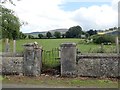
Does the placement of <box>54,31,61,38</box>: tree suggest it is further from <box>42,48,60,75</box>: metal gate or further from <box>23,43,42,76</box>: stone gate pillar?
<box>23,43,42,76</box>: stone gate pillar

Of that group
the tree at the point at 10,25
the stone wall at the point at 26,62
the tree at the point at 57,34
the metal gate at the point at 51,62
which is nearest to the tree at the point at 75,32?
the tree at the point at 57,34

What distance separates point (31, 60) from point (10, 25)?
490 inches

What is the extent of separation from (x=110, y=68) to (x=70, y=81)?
2.02 metres

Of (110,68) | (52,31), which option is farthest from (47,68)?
(52,31)

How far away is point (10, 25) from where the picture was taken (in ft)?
88.8

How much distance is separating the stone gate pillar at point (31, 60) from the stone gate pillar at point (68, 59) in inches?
42.5

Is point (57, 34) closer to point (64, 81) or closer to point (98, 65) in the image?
point (98, 65)

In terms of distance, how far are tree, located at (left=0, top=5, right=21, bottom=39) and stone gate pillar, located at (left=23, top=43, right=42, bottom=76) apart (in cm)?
Result: 864

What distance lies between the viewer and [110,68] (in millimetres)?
14641

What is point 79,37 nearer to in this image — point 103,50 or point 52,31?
point 52,31

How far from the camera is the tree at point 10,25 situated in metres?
24.3

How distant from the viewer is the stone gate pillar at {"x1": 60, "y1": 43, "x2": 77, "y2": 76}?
14.8 meters

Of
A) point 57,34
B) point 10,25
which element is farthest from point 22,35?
point 57,34

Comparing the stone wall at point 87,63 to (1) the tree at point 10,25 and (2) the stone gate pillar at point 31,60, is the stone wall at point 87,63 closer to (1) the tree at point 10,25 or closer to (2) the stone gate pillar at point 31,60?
(2) the stone gate pillar at point 31,60
